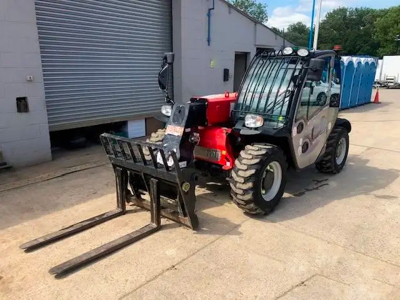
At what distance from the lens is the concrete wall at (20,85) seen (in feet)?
19.2

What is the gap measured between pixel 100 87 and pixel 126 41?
1332 mm

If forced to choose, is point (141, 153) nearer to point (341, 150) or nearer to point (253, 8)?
point (341, 150)

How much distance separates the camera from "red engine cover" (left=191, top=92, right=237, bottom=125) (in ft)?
15.4

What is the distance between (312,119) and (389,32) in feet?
195

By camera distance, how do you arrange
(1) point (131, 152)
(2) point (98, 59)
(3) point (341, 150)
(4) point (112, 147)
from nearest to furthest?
(1) point (131, 152) → (4) point (112, 147) → (3) point (341, 150) → (2) point (98, 59)

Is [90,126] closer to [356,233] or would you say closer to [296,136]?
[296,136]

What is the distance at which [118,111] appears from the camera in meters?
8.43

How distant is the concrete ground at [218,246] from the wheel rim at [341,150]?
56cm

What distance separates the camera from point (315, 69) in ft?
14.1

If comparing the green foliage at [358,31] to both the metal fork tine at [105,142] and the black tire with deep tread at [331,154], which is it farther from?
the metal fork tine at [105,142]

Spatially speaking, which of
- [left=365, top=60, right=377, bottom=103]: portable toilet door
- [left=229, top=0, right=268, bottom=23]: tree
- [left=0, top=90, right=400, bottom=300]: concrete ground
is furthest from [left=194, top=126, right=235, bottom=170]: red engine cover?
[left=229, top=0, right=268, bottom=23]: tree

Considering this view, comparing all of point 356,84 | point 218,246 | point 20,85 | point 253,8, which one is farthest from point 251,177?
point 253,8

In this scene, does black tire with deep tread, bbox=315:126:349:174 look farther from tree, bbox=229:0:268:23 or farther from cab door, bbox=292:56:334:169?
tree, bbox=229:0:268:23

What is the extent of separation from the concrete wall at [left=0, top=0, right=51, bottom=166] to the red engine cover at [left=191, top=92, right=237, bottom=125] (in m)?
3.47
